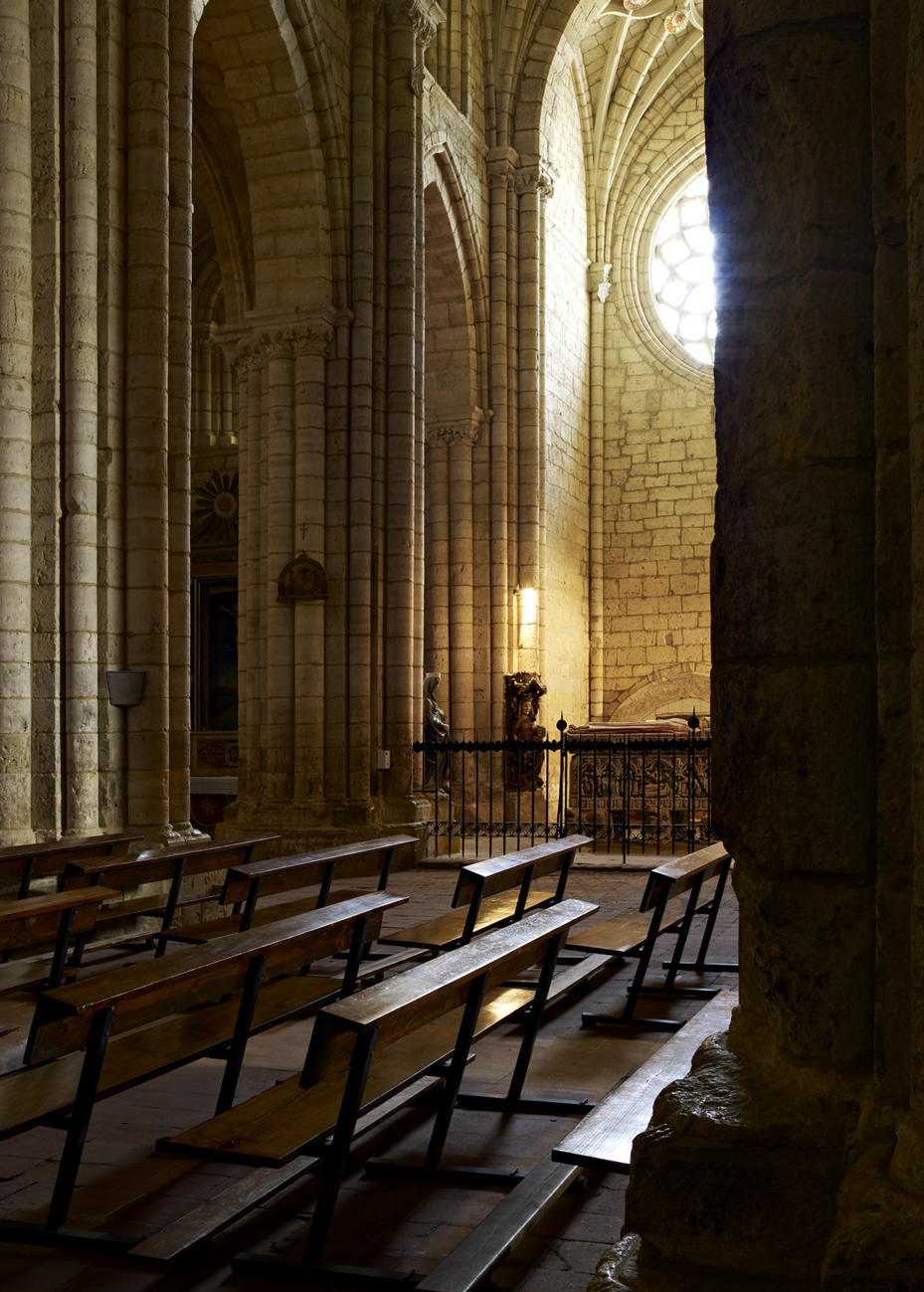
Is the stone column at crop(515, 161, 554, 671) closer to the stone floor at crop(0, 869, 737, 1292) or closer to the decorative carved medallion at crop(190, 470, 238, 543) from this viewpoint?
the decorative carved medallion at crop(190, 470, 238, 543)

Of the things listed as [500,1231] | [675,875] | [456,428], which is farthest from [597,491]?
[500,1231]

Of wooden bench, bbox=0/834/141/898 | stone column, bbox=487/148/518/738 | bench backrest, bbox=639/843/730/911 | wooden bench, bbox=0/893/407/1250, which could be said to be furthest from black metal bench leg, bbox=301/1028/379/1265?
stone column, bbox=487/148/518/738

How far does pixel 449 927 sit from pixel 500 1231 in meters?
2.33

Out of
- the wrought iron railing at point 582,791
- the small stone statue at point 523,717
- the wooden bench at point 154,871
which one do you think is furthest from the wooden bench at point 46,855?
the small stone statue at point 523,717

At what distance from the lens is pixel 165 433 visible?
7.24 m

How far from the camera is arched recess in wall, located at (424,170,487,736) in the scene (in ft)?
50.7

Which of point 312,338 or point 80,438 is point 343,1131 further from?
point 312,338

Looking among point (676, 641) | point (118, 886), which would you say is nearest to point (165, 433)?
point (118, 886)

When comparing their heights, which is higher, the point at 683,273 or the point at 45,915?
the point at 683,273

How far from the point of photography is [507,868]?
4.61 m

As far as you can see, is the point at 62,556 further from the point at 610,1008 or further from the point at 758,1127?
the point at 758,1127

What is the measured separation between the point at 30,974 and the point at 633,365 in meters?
17.1

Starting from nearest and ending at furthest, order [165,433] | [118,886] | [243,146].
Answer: [118,886] < [165,433] < [243,146]

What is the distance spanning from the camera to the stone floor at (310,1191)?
237cm
